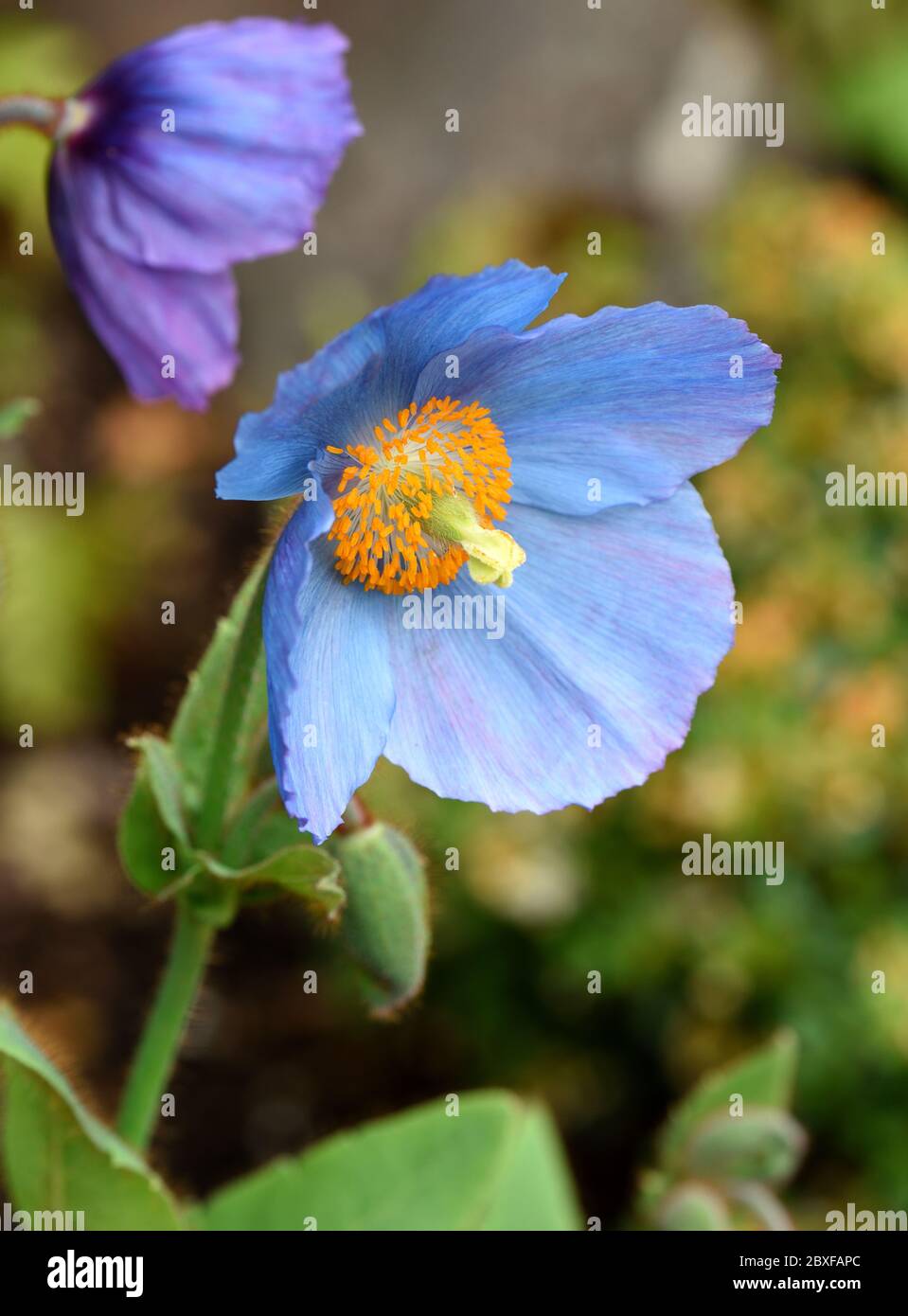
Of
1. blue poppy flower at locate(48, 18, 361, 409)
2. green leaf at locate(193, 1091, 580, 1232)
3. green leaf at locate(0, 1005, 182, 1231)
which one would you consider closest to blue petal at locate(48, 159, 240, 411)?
blue poppy flower at locate(48, 18, 361, 409)

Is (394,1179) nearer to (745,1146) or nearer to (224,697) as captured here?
(745,1146)

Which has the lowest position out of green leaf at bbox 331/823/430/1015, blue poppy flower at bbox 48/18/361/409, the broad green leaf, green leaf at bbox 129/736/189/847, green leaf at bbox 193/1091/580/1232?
green leaf at bbox 193/1091/580/1232

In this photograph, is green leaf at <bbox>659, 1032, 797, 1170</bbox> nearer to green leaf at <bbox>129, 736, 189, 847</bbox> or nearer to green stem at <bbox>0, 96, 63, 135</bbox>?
green leaf at <bbox>129, 736, 189, 847</bbox>

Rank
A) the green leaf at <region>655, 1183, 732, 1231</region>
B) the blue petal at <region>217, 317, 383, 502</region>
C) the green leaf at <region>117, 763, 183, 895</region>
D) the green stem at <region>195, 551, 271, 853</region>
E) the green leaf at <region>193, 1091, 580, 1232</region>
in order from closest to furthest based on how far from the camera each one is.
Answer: the blue petal at <region>217, 317, 383, 502</region> < the green stem at <region>195, 551, 271, 853</region> < the green leaf at <region>117, 763, 183, 895</region> < the green leaf at <region>655, 1183, 732, 1231</region> < the green leaf at <region>193, 1091, 580, 1232</region>

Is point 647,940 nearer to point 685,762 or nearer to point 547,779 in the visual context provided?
point 685,762

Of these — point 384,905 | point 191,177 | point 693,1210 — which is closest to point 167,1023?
point 384,905
